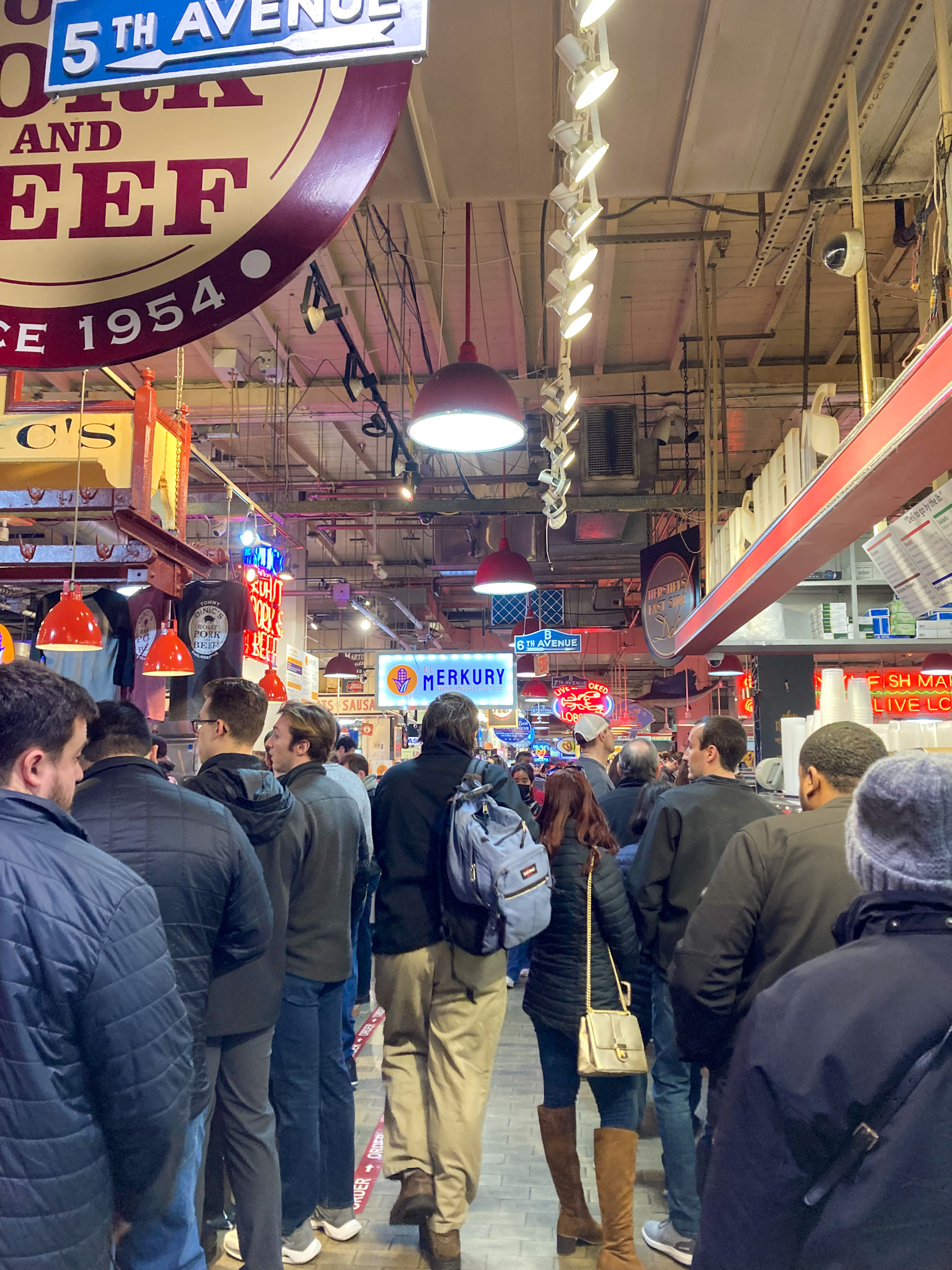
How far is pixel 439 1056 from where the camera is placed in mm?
3523

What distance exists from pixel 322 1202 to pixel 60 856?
A: 267 centimetres

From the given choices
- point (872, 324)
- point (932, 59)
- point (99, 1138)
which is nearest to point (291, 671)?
point (872, 324)

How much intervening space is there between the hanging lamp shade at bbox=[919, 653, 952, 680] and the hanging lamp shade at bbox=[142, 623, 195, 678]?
9067 mm

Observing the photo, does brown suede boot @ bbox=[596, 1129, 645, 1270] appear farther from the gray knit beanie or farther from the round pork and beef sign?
the round pork and beef sign

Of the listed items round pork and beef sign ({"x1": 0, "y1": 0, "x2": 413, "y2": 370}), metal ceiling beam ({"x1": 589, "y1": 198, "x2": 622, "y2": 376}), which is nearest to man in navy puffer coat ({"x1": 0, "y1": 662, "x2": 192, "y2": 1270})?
round pork and beef sign ({"x1": 0, "y1": 0, "x2": 413, "y2": 370})

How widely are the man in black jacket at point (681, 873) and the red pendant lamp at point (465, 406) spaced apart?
72.2 inches

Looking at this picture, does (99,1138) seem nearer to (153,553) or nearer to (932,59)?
(153,553)

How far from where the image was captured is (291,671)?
12.0 m

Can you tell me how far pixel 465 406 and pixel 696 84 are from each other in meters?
1.64

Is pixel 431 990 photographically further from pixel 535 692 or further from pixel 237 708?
pixel 535 692

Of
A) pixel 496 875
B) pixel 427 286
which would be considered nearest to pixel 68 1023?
A: pixel 496 875

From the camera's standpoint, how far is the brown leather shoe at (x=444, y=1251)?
328 cm

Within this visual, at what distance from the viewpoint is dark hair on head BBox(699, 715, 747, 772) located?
12.2ft

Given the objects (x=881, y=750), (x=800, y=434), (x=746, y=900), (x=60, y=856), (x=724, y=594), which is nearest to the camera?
(x=60, y=856)
